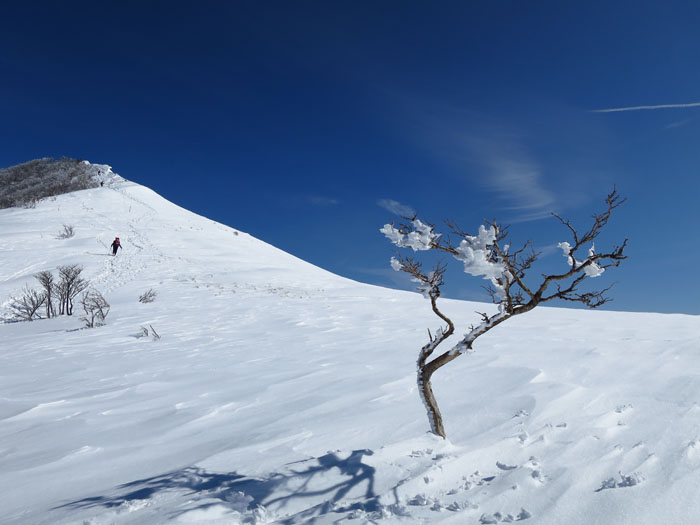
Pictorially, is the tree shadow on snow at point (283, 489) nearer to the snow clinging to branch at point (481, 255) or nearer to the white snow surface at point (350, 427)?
the white snow surface at point (350, 427)

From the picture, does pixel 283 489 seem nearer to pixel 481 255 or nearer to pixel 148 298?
pixel 481 255

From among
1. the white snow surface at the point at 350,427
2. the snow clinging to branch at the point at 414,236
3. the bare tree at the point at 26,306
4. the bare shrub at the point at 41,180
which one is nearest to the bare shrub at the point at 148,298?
the bare tree at the point at 26,306

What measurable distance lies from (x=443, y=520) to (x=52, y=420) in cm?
504

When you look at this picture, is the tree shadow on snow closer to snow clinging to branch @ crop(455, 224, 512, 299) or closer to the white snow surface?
the white snow surface

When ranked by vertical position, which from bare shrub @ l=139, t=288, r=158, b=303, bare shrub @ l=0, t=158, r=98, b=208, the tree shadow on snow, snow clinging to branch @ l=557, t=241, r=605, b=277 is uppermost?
bare shrub @ l=0, t=158, r=98, b=208

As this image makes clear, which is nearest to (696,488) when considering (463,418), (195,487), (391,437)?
→ (463,418)

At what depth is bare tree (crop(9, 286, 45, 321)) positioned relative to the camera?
578 inches

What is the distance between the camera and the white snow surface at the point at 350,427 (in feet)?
8.63

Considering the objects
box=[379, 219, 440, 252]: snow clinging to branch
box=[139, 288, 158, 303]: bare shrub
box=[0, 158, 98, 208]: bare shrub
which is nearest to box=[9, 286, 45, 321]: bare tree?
box=[139, 288, 158, 303]: bare shrub

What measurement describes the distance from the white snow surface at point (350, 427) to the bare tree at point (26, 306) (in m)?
4.91

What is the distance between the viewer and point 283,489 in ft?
9.55

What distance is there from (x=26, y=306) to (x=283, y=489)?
15.9 meters

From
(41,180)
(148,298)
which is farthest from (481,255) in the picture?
(41,180)

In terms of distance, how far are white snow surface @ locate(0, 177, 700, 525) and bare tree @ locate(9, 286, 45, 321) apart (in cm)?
491
